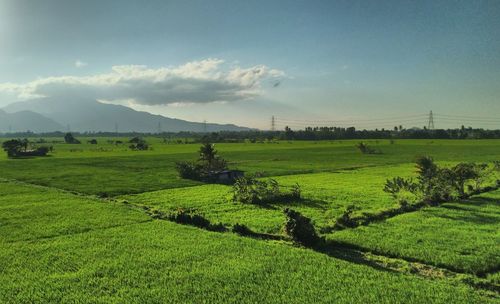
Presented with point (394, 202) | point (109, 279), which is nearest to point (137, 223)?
point (109, 279)

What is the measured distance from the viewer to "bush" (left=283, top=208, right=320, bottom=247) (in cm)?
1602

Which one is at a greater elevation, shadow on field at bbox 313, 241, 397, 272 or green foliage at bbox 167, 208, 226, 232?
green foliage at bbox 167, 208, 226, 232

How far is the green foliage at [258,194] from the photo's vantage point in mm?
26312

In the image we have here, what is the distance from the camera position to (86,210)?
23.0 m

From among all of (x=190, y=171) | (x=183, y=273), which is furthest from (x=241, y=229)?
(x=190, y=171)

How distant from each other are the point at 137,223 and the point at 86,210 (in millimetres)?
5101

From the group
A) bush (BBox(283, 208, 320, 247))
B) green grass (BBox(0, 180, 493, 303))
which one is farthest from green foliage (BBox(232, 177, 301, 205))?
bush (BBox(283, 208, 320, 247))

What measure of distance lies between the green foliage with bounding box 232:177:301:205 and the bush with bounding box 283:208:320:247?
9371mm

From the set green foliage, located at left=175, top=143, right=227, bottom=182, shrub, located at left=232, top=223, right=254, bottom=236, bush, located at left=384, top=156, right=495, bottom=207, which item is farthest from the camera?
green foliage, located at left=175, top=143, right=227, bottom=182

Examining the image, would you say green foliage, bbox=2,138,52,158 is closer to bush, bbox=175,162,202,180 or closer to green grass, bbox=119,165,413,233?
bush, bbox=175,162,202,180

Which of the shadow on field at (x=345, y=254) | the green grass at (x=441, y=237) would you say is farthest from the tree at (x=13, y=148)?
the shadow on field at (x=345, y=254)

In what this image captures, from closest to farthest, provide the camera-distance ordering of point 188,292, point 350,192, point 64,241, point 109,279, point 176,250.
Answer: point 188,292
point 109,279
point 176,250
point 64,241
point 350,192

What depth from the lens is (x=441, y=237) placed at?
54.6 feet

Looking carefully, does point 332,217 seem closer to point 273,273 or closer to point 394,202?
point 394,202
